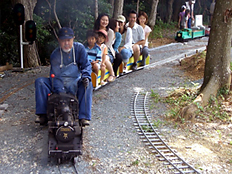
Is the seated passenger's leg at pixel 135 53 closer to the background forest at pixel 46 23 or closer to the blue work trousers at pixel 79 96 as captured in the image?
the blue work trousers at pixel 79 96

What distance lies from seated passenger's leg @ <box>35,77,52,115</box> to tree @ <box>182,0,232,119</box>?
2.97 meters

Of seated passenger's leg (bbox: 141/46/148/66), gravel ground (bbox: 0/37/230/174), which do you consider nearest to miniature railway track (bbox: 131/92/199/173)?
gravel ground (bbox: 0/37/230/174)

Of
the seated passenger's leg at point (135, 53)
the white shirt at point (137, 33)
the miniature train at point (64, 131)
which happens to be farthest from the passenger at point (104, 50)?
the miniature train at point (64, 131)

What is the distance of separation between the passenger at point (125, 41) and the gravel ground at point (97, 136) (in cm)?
79

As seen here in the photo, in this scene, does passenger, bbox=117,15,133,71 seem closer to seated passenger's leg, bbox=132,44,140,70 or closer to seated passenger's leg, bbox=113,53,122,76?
seated passenger's leg, bbox=132,44,140,70

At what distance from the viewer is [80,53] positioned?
5004 millimetres

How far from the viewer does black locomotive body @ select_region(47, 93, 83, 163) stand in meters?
4.05

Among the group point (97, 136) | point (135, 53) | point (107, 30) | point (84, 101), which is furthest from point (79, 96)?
point (135, 53)

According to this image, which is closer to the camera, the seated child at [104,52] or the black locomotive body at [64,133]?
the black locomotive body at [64,133]

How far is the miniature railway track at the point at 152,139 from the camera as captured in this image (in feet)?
14.3

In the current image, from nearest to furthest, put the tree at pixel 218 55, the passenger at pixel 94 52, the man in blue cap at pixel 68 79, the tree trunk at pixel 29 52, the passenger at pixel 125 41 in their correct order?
the man in blue cap at pixel 68 79
the tree at pixel 218 55
the passenger at pixel 94 52
the passenger at pixel 125 41
the tree trunk at pixel 29 52

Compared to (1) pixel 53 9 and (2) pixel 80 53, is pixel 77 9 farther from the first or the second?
(2) pixel 80 53

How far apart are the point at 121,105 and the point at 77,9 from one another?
10.1m

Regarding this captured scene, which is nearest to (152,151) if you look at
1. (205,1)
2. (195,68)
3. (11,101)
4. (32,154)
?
(32,154)
